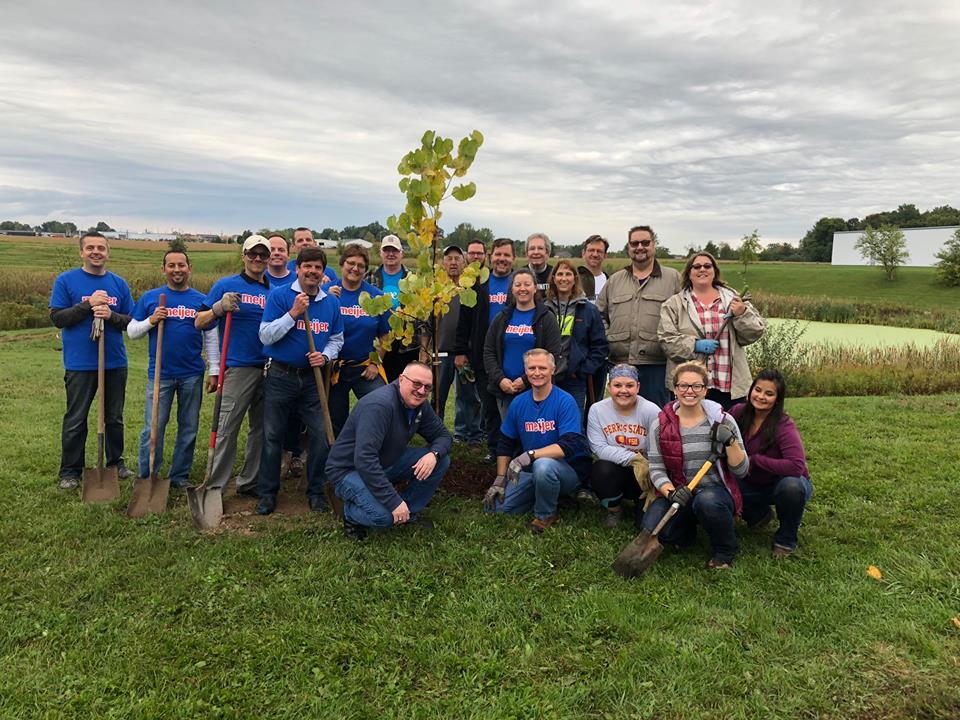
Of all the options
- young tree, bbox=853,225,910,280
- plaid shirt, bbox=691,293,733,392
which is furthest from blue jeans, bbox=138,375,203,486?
young tree, bbox=853,225,910,280

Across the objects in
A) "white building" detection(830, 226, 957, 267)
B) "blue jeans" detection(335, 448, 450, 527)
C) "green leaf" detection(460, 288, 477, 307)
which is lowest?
"blue jeans" detection(335, 448, 450, 527)


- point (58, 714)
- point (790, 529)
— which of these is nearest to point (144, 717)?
point (58, 714)

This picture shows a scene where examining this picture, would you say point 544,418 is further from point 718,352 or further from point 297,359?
point 297,359

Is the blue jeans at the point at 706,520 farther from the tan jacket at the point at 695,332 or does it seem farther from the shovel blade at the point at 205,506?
the shovel blade at the point at 205,506

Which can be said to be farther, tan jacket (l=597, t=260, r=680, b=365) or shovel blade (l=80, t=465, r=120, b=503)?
tan jacket (l=597, t=260, r=680, b=365)

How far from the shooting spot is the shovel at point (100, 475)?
17.3ft

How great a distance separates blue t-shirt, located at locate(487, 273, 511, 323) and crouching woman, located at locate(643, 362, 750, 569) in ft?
7.71

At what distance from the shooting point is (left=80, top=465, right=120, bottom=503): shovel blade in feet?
17.2

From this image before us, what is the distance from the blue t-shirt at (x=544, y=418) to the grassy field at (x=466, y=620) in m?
0.69

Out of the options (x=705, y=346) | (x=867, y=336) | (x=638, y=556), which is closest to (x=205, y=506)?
(x=638, y=556)

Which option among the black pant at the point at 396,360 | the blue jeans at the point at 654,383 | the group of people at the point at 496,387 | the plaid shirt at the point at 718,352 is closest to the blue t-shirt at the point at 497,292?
the group of people at the point at 496,387

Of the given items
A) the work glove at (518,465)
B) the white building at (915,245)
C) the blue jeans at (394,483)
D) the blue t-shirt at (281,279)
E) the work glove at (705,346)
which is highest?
the white building at (915,245)

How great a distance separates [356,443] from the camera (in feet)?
14.6

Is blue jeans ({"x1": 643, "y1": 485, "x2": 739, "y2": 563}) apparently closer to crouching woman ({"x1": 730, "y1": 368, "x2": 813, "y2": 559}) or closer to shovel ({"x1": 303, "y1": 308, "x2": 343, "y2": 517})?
crouching woman ({"x1": 730, "y1": 368, "x2": 813, "y2": 559})
